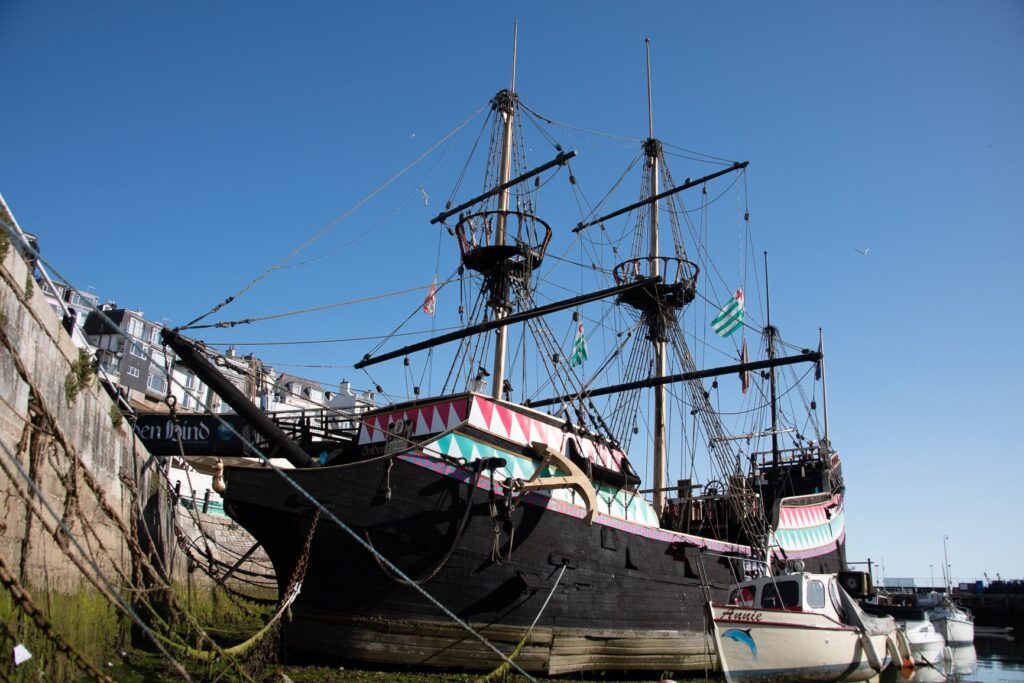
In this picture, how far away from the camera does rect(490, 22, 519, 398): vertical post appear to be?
20.0 meters

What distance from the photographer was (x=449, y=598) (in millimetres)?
13641

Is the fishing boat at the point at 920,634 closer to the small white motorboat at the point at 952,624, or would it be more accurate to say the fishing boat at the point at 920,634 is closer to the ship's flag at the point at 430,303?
the small white motorboat at the point at 952,624

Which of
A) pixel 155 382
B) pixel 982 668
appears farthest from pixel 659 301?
pixel 155 382

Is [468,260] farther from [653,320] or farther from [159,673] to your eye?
[159,673]

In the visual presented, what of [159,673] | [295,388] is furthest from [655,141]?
[295,388]

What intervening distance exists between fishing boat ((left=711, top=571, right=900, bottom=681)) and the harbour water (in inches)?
162

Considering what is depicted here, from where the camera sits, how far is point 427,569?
1354 cm

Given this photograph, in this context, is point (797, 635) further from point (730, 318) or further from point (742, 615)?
point (730, 318)

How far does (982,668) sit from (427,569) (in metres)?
24.9

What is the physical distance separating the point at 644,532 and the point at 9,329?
13.5 metres

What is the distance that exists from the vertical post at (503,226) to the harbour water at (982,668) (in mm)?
12120

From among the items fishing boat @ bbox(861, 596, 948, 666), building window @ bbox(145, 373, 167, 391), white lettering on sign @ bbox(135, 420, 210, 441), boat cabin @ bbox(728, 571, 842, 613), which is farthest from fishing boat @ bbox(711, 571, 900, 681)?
building window @ bbox(145, 373, 167, 391)

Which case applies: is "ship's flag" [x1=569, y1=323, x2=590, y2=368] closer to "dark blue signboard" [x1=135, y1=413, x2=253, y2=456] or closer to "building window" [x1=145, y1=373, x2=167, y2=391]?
"dark blue signboard" [x1=135, y1=413, x2=253, y2=456]

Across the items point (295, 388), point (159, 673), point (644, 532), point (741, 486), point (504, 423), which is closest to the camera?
point (159, 673)
